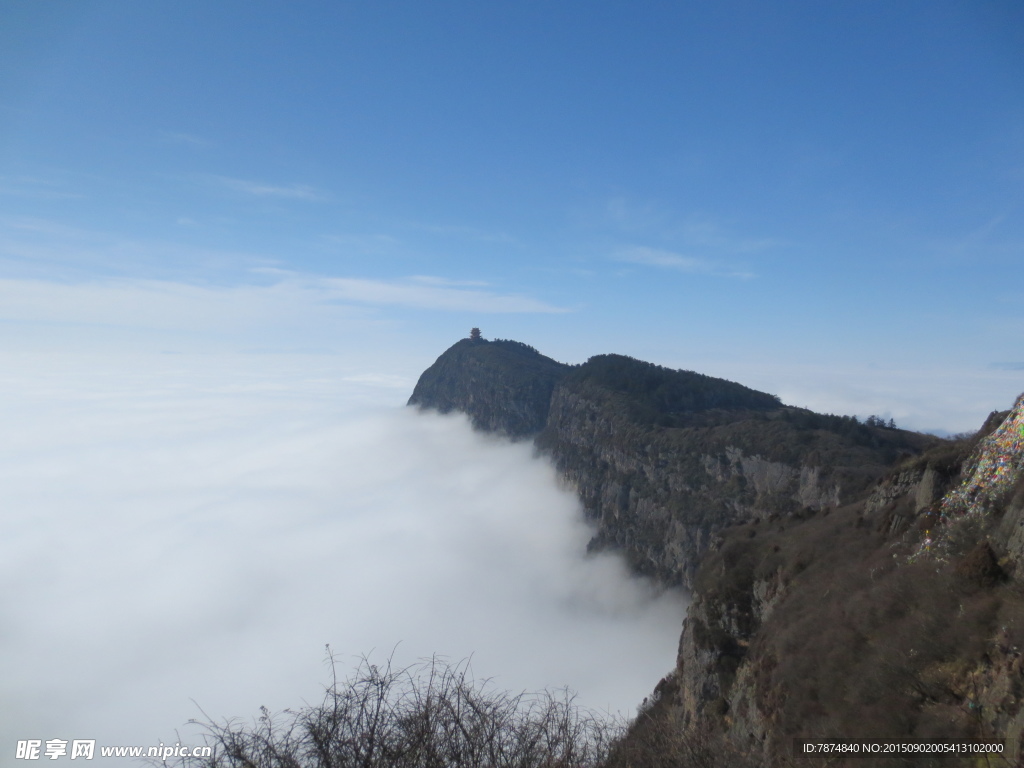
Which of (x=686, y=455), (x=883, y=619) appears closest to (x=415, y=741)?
(x=883, y=619)

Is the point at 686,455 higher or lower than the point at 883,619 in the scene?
higher

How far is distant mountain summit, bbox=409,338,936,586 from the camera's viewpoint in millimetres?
75375

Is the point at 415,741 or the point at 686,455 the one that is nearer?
the point at 415,741

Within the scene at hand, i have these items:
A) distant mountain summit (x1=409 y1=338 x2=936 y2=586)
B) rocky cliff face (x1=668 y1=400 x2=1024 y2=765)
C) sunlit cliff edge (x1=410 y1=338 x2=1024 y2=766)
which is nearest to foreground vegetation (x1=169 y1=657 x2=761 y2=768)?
sunlit cliff edge (x1=410 y1=338 x2=1024 y2=766)

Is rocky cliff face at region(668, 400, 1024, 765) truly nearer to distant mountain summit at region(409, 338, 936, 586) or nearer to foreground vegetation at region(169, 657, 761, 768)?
foreground vegetation at region(169, 657, 761, 768)

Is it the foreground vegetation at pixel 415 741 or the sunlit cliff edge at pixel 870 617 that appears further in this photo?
the sunlit cliff edge at pixel 870 617

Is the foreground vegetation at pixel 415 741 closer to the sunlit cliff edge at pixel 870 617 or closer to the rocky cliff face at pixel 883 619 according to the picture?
the sunlit cliff edge at pixel 870 617

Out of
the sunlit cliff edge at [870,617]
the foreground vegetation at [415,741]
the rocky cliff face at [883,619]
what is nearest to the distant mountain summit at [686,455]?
the sunlit cliff edge at [870,617]

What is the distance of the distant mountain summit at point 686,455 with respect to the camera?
247 ft

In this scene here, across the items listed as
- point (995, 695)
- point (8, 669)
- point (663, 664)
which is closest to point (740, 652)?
point (995, 695)

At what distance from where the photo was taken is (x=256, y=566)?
180000 millimetres

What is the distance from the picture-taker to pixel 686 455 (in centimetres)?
9938

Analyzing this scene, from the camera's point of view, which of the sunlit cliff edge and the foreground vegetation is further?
the sunlit cliff edge

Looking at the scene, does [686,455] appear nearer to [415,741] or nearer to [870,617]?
[870,617]
